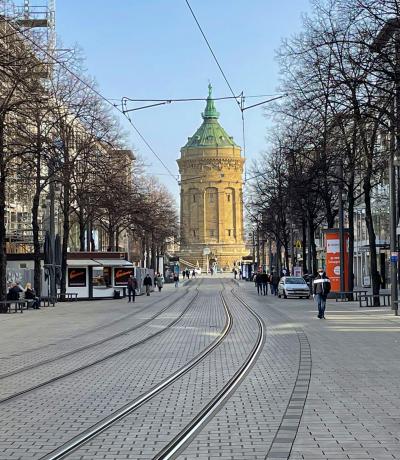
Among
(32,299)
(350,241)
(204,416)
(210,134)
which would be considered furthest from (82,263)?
(210,134)

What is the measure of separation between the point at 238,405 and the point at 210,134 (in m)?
155

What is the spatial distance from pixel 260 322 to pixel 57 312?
1256 cm

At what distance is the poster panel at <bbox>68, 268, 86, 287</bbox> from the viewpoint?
5344 cm

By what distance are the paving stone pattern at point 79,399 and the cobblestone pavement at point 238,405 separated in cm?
2

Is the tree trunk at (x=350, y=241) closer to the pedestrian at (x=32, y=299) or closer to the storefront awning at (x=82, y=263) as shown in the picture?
the pedestrian at (x=32, y=299)

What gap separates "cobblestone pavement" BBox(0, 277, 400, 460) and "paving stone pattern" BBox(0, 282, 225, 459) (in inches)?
0.6

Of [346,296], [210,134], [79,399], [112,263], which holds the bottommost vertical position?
[79,399]

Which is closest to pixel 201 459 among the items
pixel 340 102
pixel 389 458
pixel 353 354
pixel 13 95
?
pixel 389 458

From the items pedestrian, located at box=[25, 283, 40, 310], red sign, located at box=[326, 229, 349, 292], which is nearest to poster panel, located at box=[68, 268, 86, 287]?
pedestrian, located at box=[25, 283, 40, 310]

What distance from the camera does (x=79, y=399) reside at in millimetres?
11672

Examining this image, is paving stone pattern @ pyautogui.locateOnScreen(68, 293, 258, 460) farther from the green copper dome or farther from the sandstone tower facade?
the green copper dome

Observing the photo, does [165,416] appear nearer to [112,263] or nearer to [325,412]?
[325,412]

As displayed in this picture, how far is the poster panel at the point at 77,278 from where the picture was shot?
53438mm

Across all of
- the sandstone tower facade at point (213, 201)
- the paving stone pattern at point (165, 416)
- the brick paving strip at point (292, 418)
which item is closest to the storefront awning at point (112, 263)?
the paving stone pattern at point (165, 416)
